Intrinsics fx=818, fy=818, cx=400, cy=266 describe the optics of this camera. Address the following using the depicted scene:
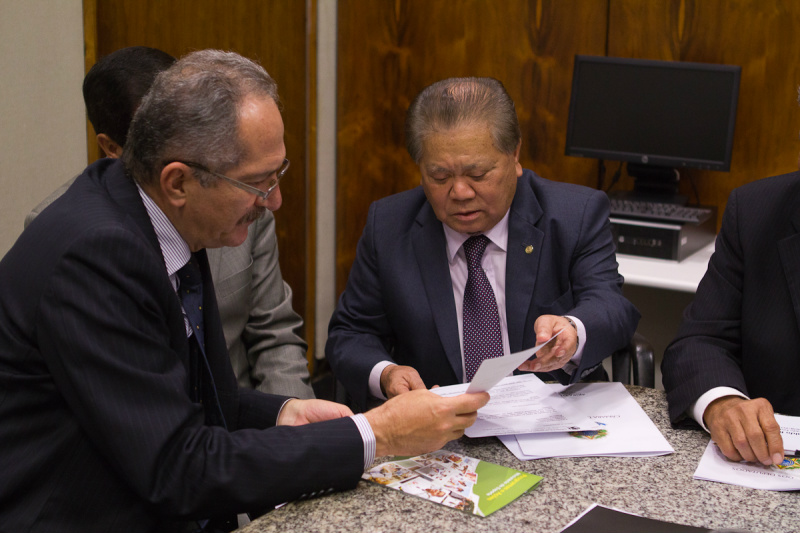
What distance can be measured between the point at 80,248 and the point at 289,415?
0.58m

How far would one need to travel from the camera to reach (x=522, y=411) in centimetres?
160

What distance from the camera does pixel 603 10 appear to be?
360 centimetres

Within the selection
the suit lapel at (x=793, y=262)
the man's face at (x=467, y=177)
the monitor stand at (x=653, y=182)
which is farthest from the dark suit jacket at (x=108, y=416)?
the monitor stand at (x=653, y=182)

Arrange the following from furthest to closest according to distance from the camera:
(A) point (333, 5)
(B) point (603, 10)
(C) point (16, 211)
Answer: (A) point (333, 5), (B) point (603, 10), (C) point (16, 211)

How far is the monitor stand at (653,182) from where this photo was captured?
343 centimetres

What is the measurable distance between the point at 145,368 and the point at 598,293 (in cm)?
119

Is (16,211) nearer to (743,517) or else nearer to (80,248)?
(80,248)

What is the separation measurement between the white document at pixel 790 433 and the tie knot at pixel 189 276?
Result: 3.68 feet

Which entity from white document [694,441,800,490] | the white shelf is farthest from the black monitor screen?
white document [694,441,800,490]

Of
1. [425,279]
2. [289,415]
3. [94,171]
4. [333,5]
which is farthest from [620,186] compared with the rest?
[94,171]

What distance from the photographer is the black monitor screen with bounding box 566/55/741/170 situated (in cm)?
327

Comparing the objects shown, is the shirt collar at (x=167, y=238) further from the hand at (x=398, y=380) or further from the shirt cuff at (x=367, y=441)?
the hand at (x=398, y=380)

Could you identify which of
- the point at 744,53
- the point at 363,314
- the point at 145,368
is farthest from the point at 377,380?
the point at 744,53

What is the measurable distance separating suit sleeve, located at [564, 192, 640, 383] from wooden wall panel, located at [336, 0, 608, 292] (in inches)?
64.9
